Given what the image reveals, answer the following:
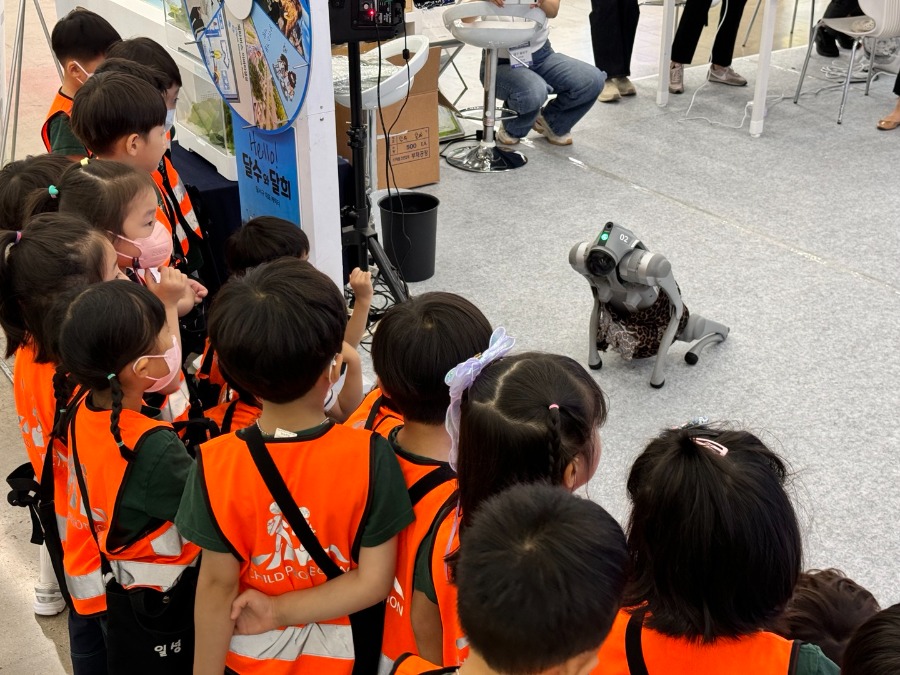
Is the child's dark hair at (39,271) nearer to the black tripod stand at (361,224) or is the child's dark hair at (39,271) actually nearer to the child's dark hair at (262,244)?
the child's dark hair at (262,244)

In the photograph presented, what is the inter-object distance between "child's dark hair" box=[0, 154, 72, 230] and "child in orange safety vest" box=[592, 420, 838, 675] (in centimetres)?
155

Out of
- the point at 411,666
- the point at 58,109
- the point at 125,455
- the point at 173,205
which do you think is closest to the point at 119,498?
the point at 125,455

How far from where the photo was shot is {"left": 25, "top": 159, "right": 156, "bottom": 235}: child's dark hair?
6.40 feet

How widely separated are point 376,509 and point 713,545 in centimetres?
47

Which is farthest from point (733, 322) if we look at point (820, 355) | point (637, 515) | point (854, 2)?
point (854, 2)

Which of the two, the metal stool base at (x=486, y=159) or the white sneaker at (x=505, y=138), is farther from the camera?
the white sneaker at (x=505, y=138)

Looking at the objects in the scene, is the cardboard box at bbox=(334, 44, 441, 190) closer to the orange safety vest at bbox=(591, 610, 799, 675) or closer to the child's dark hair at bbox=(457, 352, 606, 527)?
the child's dark hair at bbox=(457, 352, 606, 527)

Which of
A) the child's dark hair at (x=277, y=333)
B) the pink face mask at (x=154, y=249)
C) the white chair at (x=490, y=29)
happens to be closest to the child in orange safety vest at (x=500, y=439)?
the child's dark hair at (x=277, y=333)

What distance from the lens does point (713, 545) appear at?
1.05 meters

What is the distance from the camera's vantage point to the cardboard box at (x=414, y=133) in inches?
162

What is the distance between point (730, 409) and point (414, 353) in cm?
183

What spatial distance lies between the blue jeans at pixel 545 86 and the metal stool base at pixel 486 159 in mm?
159

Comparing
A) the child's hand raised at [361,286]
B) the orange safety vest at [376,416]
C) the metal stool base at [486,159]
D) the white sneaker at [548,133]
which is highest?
the orange safety vest at [376,416]

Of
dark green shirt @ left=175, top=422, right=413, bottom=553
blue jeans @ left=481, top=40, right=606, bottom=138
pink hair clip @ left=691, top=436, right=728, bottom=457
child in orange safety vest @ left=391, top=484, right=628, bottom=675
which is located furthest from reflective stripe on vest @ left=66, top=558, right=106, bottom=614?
blue jeans @ left=481, top=40, right=606, bottom=138
